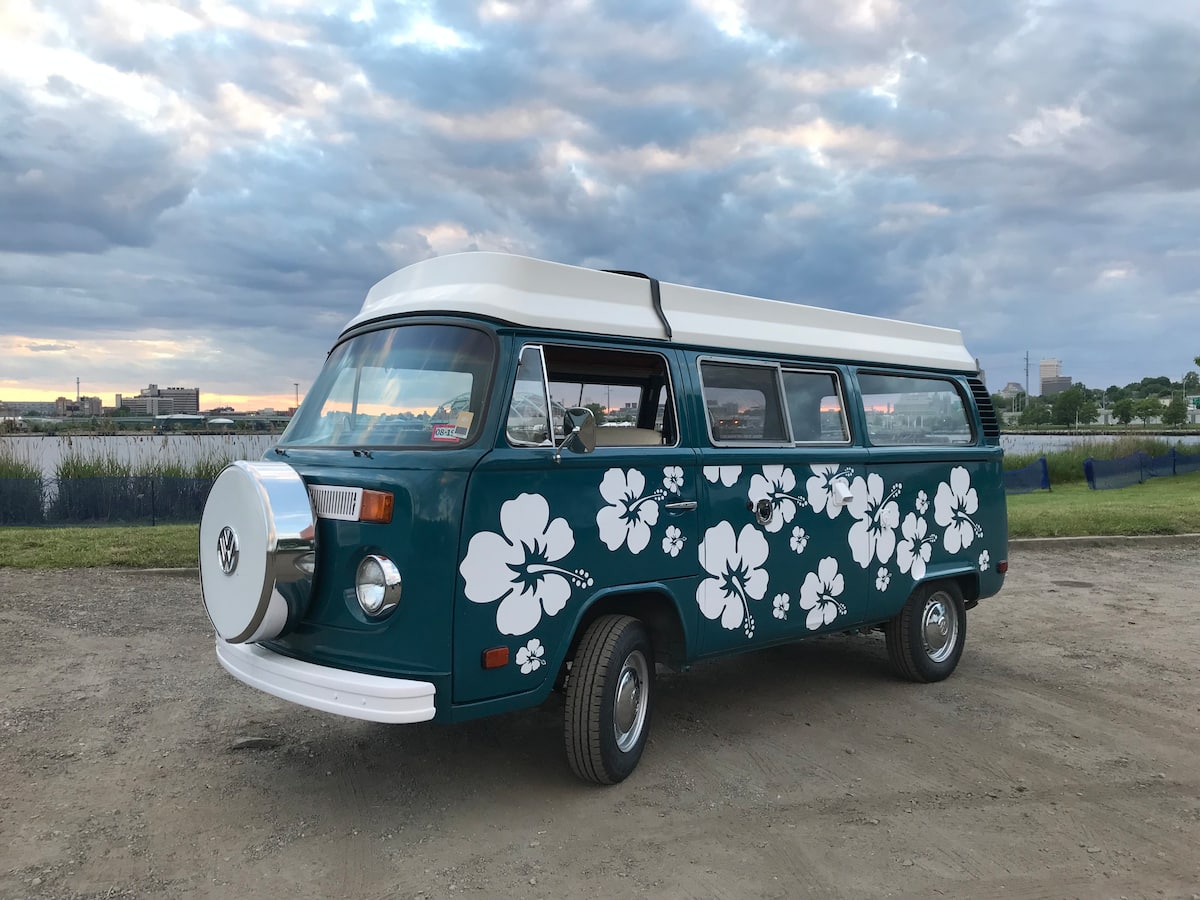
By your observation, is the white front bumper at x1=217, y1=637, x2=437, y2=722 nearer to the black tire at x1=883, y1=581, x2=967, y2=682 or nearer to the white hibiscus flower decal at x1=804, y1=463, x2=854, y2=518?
the white hibiscus flower decal at x1=804, y1=463, x2=854, y2=518

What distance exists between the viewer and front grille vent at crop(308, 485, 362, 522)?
153 inches

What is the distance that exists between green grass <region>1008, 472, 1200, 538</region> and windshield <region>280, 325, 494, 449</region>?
11377 mm

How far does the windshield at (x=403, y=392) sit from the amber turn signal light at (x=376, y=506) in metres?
0.30

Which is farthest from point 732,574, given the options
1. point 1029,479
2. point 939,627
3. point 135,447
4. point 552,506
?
point 1029,479

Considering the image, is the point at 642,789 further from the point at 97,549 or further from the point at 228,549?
the point at 97,549

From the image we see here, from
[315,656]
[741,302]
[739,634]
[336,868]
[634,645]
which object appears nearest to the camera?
[336,868]

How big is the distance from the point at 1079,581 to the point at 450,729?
336 inches

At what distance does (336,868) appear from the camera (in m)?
3.62

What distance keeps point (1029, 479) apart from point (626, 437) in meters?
21.7

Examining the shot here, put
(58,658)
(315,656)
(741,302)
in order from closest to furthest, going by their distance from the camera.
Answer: (315,656) < (741,302) < (58,658)

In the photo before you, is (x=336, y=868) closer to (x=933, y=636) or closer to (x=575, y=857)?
(x=575, y=857)

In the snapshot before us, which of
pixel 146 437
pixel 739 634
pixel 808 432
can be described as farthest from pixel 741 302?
pixel 146 437

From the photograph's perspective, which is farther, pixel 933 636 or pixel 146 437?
pixel 146 437

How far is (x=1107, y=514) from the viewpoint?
14.5 metres
